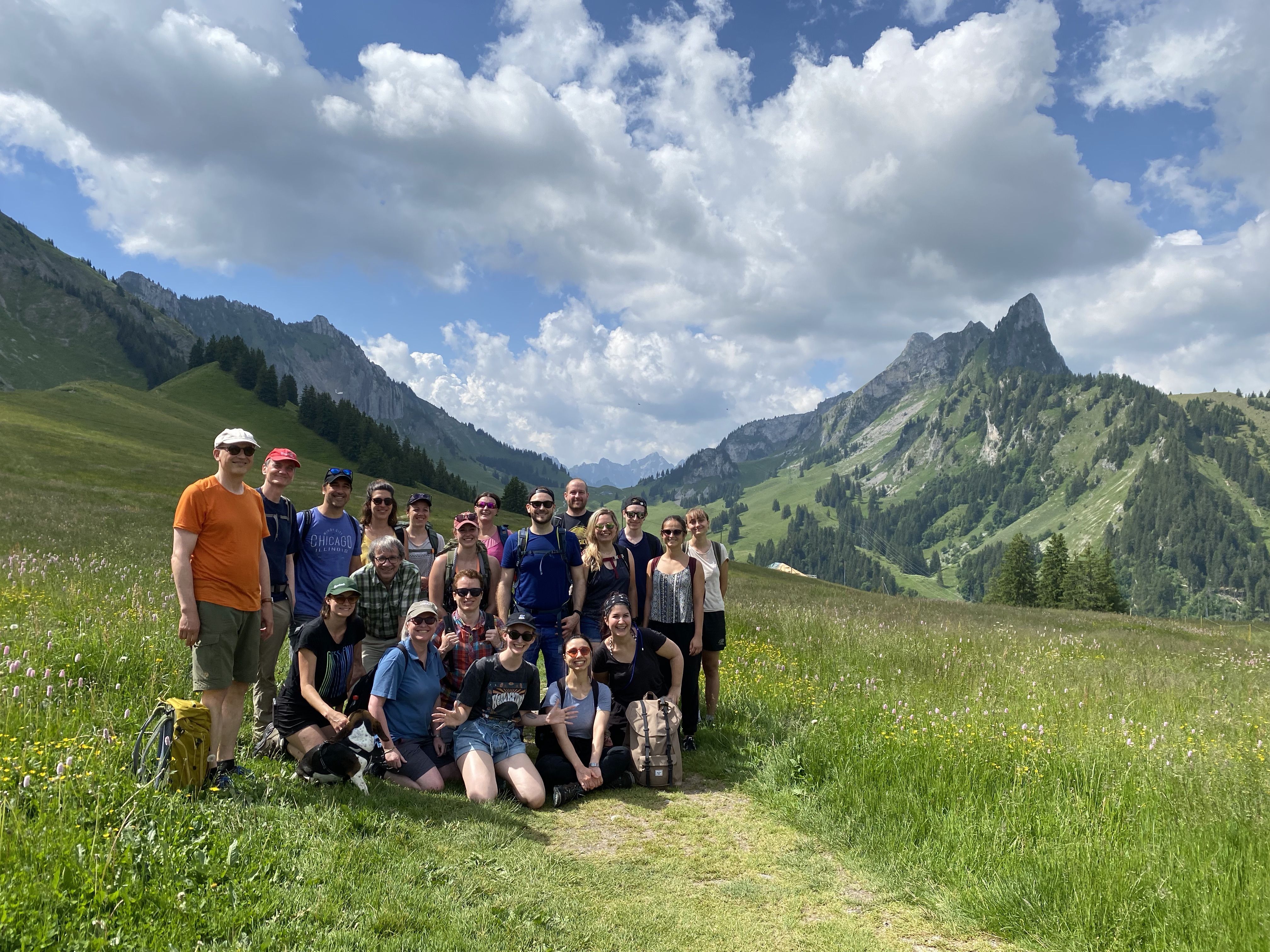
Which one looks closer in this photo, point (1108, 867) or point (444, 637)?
point (1108, 867)

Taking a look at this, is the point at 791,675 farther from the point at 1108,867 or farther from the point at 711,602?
the point at 1108,867

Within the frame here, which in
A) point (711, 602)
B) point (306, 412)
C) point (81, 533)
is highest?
point (306, 412)

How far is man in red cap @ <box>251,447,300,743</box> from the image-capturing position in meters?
6.80

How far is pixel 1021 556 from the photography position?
234 feet

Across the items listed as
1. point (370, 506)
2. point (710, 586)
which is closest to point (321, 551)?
point (370, 506)

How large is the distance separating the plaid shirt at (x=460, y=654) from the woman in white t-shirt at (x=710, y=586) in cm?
269

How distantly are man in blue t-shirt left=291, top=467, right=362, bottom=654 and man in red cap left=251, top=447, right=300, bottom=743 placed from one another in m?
0.09

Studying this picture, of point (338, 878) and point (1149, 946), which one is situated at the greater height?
point (1149, 946)

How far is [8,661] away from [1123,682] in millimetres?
13398

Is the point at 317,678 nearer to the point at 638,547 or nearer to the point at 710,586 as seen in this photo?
the point at 638,547

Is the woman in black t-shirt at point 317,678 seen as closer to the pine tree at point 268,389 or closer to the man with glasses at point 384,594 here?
the man with glasses at point 384,594

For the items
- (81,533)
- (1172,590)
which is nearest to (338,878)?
(81,533)

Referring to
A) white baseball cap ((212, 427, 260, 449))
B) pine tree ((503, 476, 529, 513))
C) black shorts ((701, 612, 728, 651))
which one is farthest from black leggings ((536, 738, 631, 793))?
pine tree ((503, 476, 529, 513))

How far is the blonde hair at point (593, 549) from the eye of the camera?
8141 millimetres
